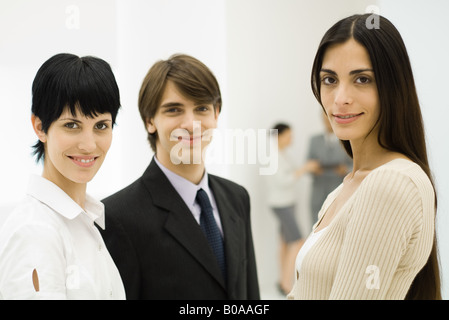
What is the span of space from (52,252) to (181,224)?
1.81ft

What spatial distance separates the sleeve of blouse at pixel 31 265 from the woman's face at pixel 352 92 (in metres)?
0.70

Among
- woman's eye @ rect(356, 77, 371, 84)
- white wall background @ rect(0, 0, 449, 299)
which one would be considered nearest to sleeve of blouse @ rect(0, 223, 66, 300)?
white wall background @ rect(0, 0, 449, 299)

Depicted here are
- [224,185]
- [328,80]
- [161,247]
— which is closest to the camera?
Result: [328,80]

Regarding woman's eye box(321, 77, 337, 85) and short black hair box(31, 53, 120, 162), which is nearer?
short black hair box(31, 53, 120, 162)

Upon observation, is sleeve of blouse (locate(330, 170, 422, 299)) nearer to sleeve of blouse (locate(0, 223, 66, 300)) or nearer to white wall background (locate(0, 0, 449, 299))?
sleeve of blouse (locate(0, 223, 66, 300))

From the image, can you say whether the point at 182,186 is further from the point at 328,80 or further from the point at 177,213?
the point at 328,80

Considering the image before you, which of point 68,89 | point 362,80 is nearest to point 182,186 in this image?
point 68,89

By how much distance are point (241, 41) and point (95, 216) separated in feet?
9.07

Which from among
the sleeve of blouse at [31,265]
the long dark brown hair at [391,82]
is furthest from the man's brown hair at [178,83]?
the sleeve of blouse at [31,265]

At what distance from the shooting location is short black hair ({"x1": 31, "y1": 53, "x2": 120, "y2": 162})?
104 cm

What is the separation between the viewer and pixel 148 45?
226 centimetres

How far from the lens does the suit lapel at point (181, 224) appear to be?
4.76 feet
